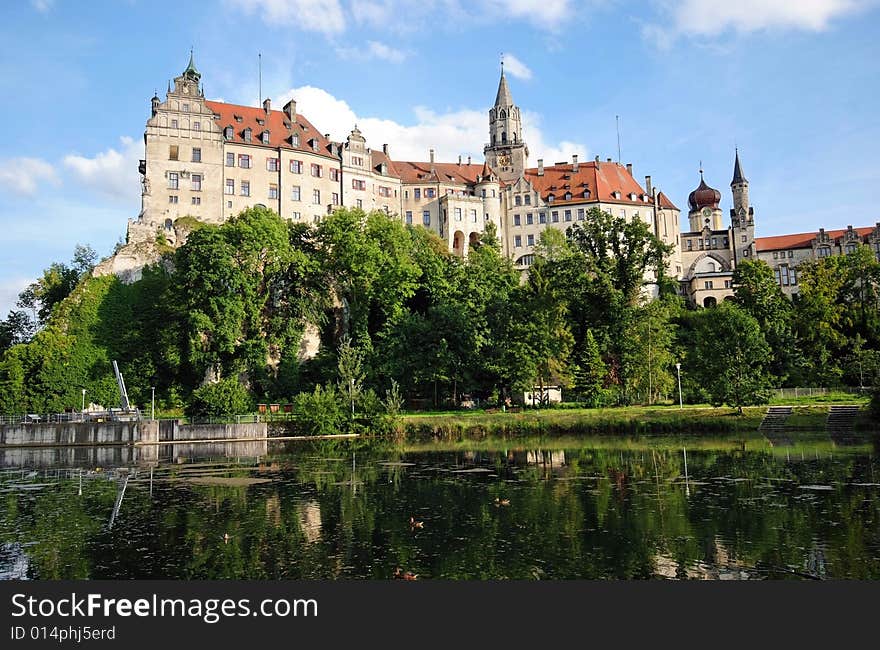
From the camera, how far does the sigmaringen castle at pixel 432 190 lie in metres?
74.6

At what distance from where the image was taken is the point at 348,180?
85.8 metres

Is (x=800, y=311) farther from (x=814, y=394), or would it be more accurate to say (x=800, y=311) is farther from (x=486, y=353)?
(x=486, y=353)

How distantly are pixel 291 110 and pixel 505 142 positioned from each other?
3252 cm

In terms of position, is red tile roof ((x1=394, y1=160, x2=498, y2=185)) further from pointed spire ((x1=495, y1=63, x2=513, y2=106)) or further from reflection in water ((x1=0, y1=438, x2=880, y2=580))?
reflection in water ((x1=0, y1=438, x2=880, y2=580))

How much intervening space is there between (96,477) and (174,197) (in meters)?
48.8

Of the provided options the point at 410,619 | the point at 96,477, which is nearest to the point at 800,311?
the point at 96,477

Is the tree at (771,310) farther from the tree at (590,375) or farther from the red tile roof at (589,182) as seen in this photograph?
the red tile roof at (589,182)

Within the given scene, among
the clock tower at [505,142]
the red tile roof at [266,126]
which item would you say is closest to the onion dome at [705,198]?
the clock tower at [505,142]

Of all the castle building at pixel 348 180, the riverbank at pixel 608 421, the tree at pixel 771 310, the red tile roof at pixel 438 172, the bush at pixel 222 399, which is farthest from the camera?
the red tile roof at pixel 438 172

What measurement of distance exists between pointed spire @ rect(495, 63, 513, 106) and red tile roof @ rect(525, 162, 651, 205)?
10.7m

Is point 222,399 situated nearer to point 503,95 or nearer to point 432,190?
point 432,190

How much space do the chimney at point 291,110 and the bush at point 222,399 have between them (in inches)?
1700

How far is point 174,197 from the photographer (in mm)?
73438

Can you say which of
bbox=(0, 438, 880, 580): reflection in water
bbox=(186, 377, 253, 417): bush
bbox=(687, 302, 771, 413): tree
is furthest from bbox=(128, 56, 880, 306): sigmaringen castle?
bbox=(0, 438, 880, 580): reflection in water
